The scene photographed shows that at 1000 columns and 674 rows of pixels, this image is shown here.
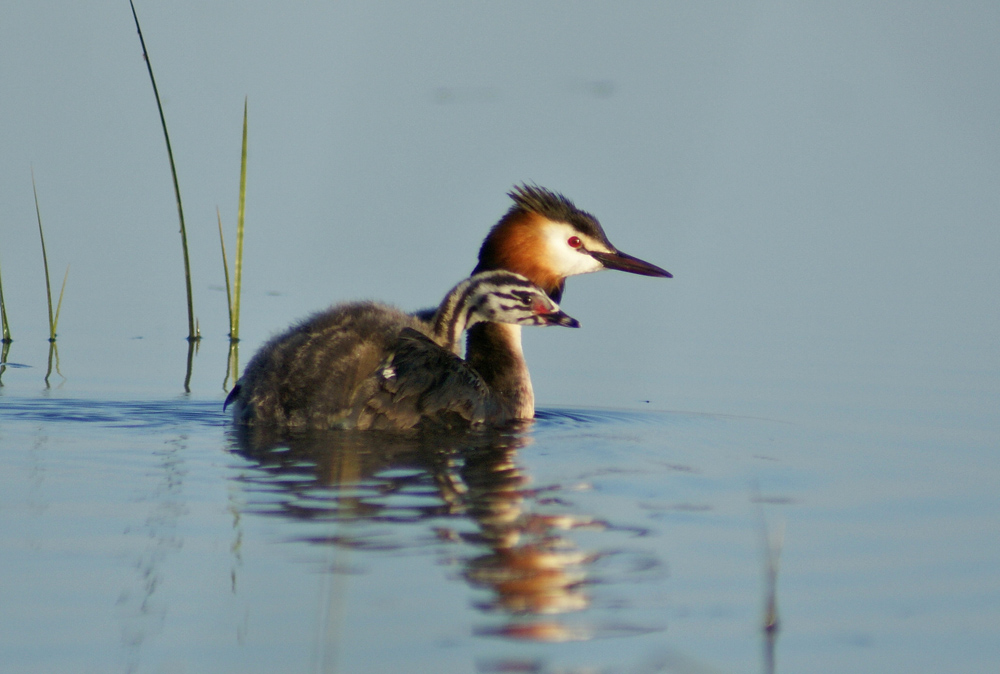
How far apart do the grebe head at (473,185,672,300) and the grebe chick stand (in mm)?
1241

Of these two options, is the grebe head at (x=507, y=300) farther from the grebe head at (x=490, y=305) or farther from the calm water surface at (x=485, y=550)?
the calm water surface at (x=485, y=550)

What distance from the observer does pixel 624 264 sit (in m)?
7.88

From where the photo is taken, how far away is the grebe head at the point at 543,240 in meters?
7.56

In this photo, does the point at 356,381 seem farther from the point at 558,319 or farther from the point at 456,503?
the point at 456,503

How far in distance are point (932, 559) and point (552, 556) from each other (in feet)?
4.05

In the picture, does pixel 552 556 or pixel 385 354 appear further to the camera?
pixel 385 354

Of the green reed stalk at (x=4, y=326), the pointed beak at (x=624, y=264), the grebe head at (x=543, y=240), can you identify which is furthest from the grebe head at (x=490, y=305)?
the green reed stalk at (x=4, y=326)

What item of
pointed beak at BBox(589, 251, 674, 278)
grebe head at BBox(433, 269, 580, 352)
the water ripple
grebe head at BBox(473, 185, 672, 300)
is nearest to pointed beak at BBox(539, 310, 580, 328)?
grebe head at BBox(433, 269, 580, 352)

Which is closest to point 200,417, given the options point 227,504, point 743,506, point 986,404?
point 227,504

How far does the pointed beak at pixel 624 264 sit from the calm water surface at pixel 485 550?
5.27 feet

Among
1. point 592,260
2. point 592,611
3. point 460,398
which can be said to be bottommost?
point 592,611

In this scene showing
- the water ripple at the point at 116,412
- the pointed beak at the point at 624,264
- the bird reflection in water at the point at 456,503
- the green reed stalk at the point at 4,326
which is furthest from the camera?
the green reed stalk at the point at 4,326

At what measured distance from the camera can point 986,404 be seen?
762cm

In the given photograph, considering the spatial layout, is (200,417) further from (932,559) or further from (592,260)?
(932,559)
